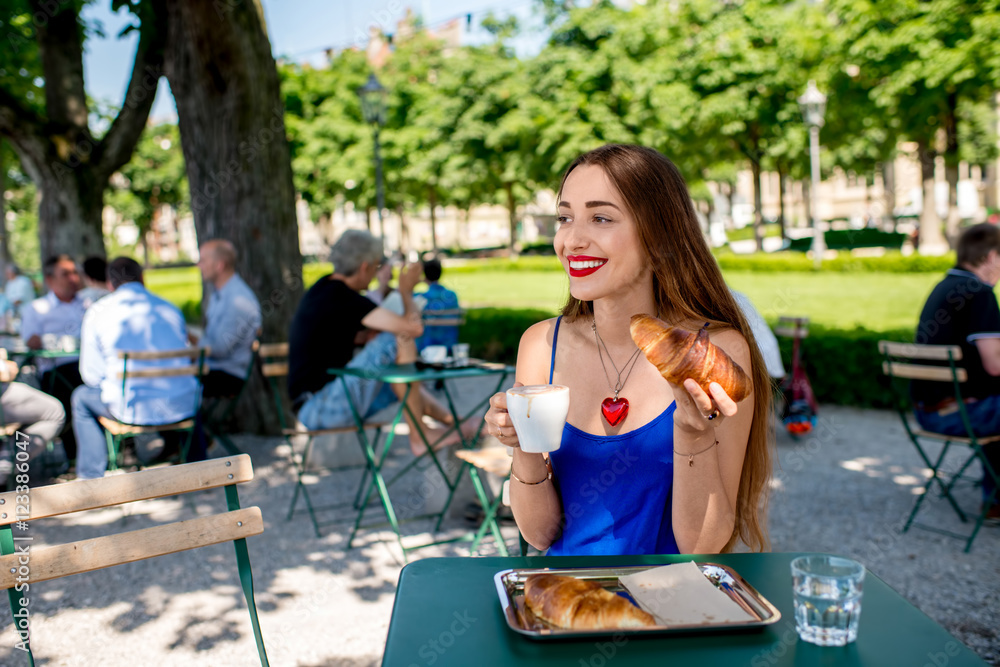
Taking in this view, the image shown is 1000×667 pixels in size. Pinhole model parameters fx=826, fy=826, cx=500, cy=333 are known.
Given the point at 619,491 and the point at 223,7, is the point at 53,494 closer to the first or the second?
the point at 619,491

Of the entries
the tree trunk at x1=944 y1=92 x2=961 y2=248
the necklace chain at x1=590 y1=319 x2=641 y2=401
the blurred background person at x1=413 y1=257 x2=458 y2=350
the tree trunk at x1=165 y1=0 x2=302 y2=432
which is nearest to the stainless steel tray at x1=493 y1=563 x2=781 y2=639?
the necklace chain at x1=590 y1=319 x2=641 y2=401

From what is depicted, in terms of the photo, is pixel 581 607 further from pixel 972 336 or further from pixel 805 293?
pixel 805 293

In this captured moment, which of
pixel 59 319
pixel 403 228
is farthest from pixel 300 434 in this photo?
pixel 403 228

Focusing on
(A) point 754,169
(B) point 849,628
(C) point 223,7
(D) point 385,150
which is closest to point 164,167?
(D) point 385,150

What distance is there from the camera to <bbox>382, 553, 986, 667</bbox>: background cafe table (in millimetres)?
1399

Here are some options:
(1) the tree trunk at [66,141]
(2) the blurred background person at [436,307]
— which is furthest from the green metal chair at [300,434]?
(1) the tree trunk at [66,141]

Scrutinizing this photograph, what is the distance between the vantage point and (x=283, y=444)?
7.71 metres

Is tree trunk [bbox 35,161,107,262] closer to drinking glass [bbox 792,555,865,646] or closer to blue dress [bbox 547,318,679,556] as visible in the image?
blue dress [bbox 547,318,679,556]

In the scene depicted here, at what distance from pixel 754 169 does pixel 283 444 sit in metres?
26.7

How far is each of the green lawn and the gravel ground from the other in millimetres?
5657

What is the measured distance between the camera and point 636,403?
2.25 meters

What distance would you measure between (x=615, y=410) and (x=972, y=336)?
3.58 meters

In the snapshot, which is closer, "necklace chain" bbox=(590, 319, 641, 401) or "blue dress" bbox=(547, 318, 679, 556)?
"blue dress" bbox=(547, 318, 679, 556)

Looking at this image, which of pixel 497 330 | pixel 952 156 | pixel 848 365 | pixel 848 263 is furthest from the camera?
pixel 952 156
